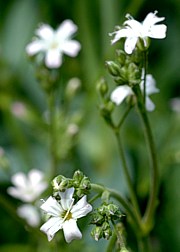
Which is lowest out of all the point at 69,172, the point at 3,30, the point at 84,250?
the point at 84,250

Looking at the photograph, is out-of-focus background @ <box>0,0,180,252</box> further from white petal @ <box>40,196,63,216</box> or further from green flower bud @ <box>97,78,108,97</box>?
white petal @ <box>40,196,63,216</box>

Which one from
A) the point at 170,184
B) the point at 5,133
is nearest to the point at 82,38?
the point at 5,133

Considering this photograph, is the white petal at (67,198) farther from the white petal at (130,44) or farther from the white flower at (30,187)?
the white flower at (30,187)

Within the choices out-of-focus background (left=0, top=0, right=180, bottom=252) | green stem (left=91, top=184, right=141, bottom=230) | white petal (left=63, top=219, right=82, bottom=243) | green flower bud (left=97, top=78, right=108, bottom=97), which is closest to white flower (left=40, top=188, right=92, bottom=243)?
white petal (left=63, top=219, right=82, bottom=243)

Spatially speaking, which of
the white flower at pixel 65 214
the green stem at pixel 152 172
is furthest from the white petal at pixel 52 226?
the green stem at pixel 152 172

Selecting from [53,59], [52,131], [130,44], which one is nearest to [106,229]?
[130,44]

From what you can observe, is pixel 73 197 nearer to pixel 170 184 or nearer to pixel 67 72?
pixel 170 184
